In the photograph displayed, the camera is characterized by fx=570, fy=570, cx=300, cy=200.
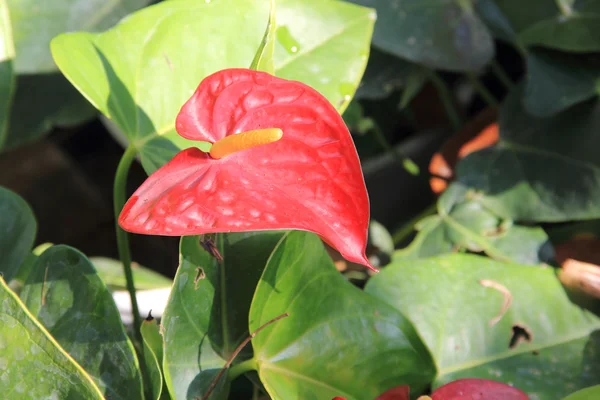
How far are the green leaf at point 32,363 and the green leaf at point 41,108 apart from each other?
573mm

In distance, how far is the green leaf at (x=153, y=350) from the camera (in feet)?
1.38

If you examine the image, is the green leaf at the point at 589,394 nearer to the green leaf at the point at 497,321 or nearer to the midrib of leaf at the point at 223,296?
the green leaf at the point at 497,321

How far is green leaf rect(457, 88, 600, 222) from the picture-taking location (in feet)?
2.56

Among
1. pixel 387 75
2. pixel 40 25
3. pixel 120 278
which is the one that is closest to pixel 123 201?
pixel 120 278

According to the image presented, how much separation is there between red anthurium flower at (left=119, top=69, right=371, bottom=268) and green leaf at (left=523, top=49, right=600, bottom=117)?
1.59 ft

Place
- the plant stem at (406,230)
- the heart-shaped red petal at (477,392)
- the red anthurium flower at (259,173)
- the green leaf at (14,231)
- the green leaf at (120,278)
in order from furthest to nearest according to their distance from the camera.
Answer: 1. the plant stem at (406,230)
2. the green leaf at (120,278)
3. the green leaf at (14,231)
4. the heart-shaped red petal at (477,392)
5. the red anthurium flower at (259,173)

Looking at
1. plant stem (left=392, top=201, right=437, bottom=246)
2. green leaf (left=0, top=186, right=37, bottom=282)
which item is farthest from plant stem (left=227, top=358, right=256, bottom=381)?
plant stem (left=392, top=201, right=437, bottom=246)

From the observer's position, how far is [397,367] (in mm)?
518

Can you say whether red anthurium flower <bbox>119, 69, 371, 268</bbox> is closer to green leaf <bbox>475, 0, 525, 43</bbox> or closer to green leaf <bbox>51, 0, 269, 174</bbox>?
green leaf <bbox>51, 0, 269, 174</bbox>

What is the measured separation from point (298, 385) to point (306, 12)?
0.38 m

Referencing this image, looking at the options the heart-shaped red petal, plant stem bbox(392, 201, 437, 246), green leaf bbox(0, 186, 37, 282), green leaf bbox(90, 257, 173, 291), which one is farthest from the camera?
plant stem bbox(392, 201, 437, 246)

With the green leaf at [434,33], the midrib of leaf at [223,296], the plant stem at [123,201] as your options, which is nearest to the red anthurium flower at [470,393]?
the midrib of leaf at [223,296]

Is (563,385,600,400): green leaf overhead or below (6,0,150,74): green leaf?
below

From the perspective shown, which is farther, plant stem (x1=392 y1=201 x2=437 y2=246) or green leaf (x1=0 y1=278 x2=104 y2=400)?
plant stem (x1=392 y1=201 x2=437 y2=246)
